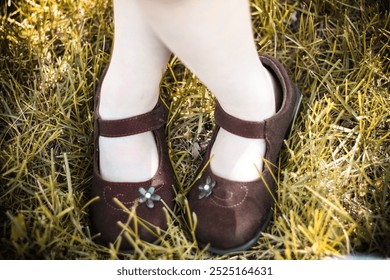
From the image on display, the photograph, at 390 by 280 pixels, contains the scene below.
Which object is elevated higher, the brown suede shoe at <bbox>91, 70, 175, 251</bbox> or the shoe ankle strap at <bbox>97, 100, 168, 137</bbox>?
the shoe ankle strap at <bbox>97, 100, 168, 137</bbox>

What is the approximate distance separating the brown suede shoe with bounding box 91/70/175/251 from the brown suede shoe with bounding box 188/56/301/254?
0.25 ft

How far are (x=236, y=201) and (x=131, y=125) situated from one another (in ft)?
0.89

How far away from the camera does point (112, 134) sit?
3.89 feet

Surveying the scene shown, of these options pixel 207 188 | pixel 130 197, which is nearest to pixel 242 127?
pixel 207 188

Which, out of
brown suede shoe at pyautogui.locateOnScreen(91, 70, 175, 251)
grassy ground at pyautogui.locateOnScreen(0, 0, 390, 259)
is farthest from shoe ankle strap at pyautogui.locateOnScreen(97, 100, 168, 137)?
grassy ground at pyautogui.locateOnScreen(0, 0, 390, 259)

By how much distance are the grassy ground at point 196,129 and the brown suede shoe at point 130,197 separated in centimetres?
3

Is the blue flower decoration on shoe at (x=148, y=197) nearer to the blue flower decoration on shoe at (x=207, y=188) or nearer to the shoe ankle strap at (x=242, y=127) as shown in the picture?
the blue flower decoration on shoe at (x=207, y=188)

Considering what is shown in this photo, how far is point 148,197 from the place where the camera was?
3.85ft

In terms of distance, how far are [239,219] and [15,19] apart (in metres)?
0.85

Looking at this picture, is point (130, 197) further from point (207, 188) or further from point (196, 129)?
point (196, 129)

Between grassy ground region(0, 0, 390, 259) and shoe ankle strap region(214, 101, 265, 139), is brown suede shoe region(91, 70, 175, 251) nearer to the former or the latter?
grassy ground region(0, 0, 390, 259)

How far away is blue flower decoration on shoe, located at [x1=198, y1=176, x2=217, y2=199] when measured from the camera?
118 cm

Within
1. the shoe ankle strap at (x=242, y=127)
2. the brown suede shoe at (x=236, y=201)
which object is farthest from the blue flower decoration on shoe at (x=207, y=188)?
the shoe ankle strap at (x=242, y=127)
